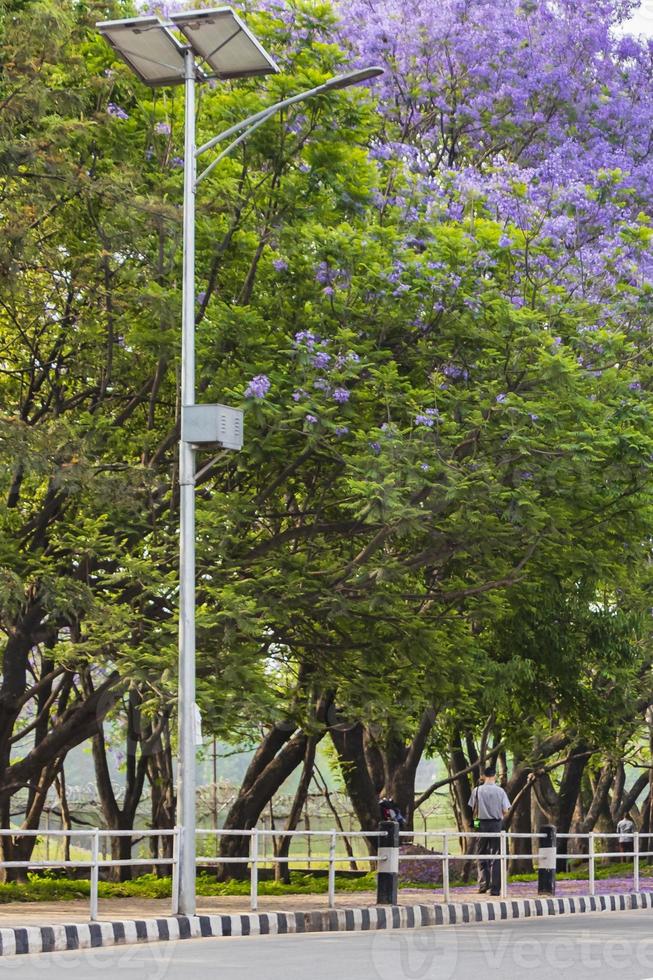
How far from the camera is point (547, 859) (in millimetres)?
20500

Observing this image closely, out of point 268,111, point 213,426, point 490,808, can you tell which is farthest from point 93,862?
point 490,808

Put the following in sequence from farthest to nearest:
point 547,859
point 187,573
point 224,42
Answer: point 547,859, point 224,42, point 187,573

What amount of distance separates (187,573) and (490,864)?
7.58 m

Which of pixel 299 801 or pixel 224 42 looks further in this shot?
pixel 299 801

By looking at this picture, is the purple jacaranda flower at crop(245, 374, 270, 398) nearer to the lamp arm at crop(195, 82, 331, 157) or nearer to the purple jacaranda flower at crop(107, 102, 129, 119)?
the lamp arm at crop(195, 82, 331, 157)

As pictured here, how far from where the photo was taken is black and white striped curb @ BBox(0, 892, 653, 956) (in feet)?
40.1

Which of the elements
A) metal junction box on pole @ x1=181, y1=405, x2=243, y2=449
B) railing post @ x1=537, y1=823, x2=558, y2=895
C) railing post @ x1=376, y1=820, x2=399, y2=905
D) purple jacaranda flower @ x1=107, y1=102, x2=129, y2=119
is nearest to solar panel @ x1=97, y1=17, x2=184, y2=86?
purple jacaranda flower @ x1=107, y1=102, x2=129, y2=119

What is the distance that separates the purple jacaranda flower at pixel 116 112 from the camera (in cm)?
1736

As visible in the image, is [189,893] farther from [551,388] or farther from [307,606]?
[551,388]

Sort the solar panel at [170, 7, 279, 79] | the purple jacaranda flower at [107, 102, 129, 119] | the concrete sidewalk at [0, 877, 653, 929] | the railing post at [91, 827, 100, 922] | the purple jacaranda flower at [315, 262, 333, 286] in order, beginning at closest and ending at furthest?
the railing post at [91, 827, 100, 922]
the concrete sidewalk at [0, 877, 653, 929]
the solar panel at [170, 7, 279, 79]
the purple jacaranda flower at [315, 262, 333, 286]
the purple jacaranda flower at [107, 102, 129, 119]

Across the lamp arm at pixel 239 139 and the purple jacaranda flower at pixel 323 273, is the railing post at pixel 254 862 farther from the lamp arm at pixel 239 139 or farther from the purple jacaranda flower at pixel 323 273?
the lamp arm at pixel 239 139

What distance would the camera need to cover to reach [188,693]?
14.5 m

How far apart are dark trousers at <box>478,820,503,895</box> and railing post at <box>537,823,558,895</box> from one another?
56cm

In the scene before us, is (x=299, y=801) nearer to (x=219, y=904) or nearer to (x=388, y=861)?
(x=219, y=904)
